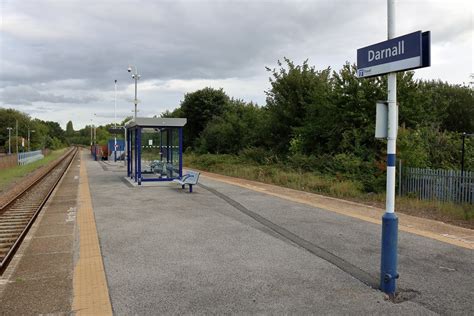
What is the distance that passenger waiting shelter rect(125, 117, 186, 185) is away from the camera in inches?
660

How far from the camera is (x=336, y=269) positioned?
18.3 ft

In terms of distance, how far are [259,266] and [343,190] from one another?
28.6 ft

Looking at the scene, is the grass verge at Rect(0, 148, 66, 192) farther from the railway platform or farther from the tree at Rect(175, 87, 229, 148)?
the tree at Rect(175, 87, 229, 148)

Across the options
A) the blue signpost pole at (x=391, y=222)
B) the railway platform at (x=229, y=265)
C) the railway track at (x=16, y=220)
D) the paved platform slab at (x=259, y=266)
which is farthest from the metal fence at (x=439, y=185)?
the railway track at (x=16, y=220)

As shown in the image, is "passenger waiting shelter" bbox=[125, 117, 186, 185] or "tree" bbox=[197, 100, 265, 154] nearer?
"passenger waiting shelter" bbox=[125, 117, 186, 185]

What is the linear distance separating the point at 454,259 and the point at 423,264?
57cm

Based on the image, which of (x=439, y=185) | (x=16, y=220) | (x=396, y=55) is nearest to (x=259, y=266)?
(x=396, y=55)

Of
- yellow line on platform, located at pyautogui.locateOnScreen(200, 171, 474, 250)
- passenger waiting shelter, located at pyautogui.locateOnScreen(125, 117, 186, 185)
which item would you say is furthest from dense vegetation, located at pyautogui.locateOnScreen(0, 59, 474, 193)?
passenger waiting shelter, located at pyautogui.locateOnScreen(125, 117, 186, 185)

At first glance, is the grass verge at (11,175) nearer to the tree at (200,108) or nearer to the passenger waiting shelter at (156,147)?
the passenger waiting shelter at (156,147)

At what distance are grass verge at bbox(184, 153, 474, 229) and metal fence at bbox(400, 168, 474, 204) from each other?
57cm

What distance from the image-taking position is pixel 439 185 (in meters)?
11.8

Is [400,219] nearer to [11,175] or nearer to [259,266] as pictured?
[259,266]

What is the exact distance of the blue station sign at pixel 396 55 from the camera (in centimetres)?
446

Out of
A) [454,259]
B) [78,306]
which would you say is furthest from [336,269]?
[78,306]
